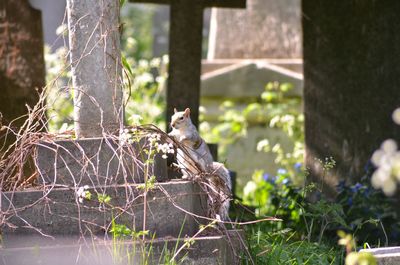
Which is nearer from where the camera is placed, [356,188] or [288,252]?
[288,252]

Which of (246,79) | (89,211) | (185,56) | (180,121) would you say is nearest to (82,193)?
(89,211)

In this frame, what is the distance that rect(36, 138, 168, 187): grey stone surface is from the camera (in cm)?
406

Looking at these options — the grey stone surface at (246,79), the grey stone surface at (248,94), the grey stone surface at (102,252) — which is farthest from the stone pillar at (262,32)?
the grey stone surface at (102,252)

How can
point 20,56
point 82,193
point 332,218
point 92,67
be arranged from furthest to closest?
point 20,56, point 332,218, point 92,67, point 82,193

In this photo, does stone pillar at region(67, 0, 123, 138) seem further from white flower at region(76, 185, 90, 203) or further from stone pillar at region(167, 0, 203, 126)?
stone pillar at region(167, 0, 203, 126)

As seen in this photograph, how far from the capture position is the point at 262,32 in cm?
995

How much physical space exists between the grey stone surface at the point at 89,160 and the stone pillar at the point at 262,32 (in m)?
5.98

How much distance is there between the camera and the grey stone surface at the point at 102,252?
3734mm

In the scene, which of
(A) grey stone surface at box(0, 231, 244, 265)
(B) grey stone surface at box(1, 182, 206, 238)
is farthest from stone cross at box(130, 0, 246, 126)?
(A) grey stone surface at box(0, 231, 244, 265)

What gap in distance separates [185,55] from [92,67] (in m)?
2.93

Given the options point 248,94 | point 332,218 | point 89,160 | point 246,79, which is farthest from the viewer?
point 248,94

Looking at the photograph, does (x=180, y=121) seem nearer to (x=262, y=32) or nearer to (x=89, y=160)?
(x=89, y=160)

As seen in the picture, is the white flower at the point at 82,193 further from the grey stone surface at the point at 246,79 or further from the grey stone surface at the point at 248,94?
the grey stone surface at the point at 246,79

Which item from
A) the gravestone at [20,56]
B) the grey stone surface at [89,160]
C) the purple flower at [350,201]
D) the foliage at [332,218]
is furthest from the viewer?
the gravestone at [20,56]
